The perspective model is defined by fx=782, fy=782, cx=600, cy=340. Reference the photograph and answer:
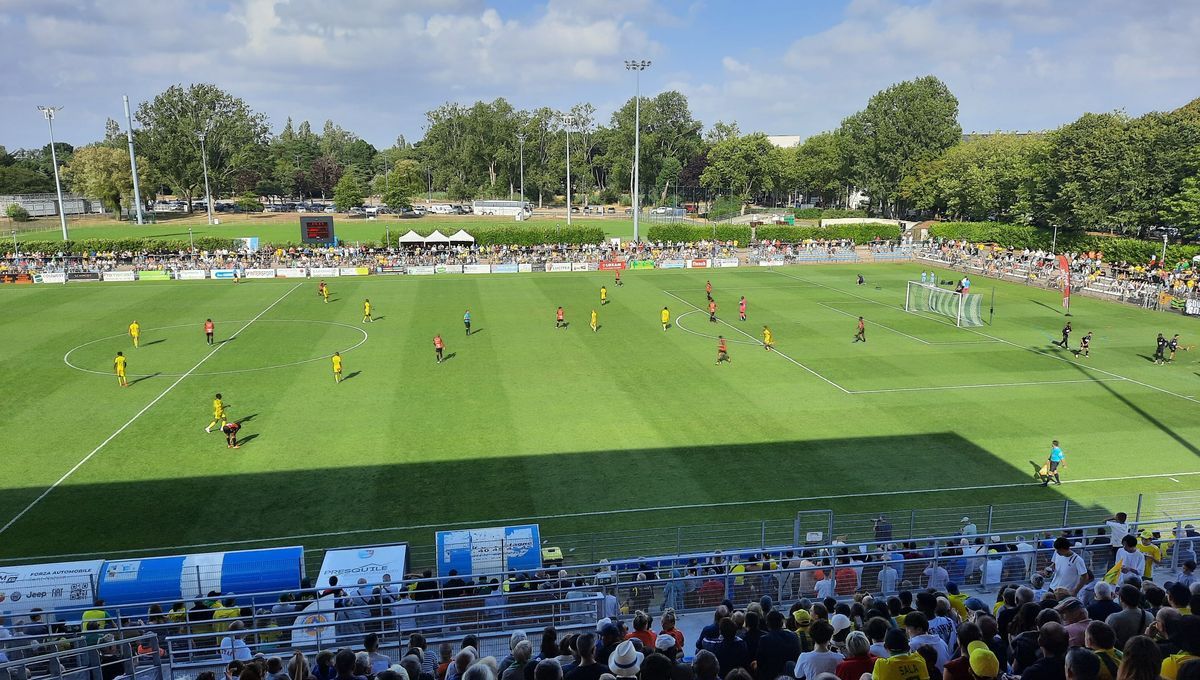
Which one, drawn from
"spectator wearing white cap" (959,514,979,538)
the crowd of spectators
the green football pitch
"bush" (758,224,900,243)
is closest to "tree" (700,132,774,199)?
"bush" (758,224,900,243)

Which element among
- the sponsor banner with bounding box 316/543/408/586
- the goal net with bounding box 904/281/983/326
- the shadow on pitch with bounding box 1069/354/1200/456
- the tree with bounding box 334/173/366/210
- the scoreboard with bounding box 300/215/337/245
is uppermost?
the tree with bounding box 334/173/366/210

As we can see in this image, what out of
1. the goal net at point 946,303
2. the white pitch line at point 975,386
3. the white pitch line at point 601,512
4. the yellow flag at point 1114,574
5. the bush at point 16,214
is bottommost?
the white pitch line at point 601,512

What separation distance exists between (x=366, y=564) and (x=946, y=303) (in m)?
40.1

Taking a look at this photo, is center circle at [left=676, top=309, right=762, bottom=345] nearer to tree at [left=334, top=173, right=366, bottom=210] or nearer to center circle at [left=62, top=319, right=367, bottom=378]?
center circle at [left=62, top=319, right=367, bottom=378]

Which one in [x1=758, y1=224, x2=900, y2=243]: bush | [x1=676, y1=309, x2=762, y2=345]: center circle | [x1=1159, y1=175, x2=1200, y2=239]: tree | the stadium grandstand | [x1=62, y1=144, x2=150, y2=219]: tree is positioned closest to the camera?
the stadium grandstand

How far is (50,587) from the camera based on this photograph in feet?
49.1

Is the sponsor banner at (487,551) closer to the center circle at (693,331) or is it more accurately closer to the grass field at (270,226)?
the center circle at (693,331)

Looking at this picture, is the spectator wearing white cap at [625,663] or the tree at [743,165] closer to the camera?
the spectator wearing white cap at [625,663]

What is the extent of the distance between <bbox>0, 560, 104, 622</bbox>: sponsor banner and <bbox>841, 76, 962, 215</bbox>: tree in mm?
108648

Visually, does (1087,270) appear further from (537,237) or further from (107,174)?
(107,174)

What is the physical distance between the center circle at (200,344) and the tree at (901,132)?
8739cm

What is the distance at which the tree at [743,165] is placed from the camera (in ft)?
409

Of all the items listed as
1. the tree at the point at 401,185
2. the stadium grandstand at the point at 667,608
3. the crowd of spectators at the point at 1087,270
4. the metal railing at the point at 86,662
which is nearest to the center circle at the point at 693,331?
the stadium grandstand at the point at 667,608

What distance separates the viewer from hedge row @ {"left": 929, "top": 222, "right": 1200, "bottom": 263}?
59881 mm
